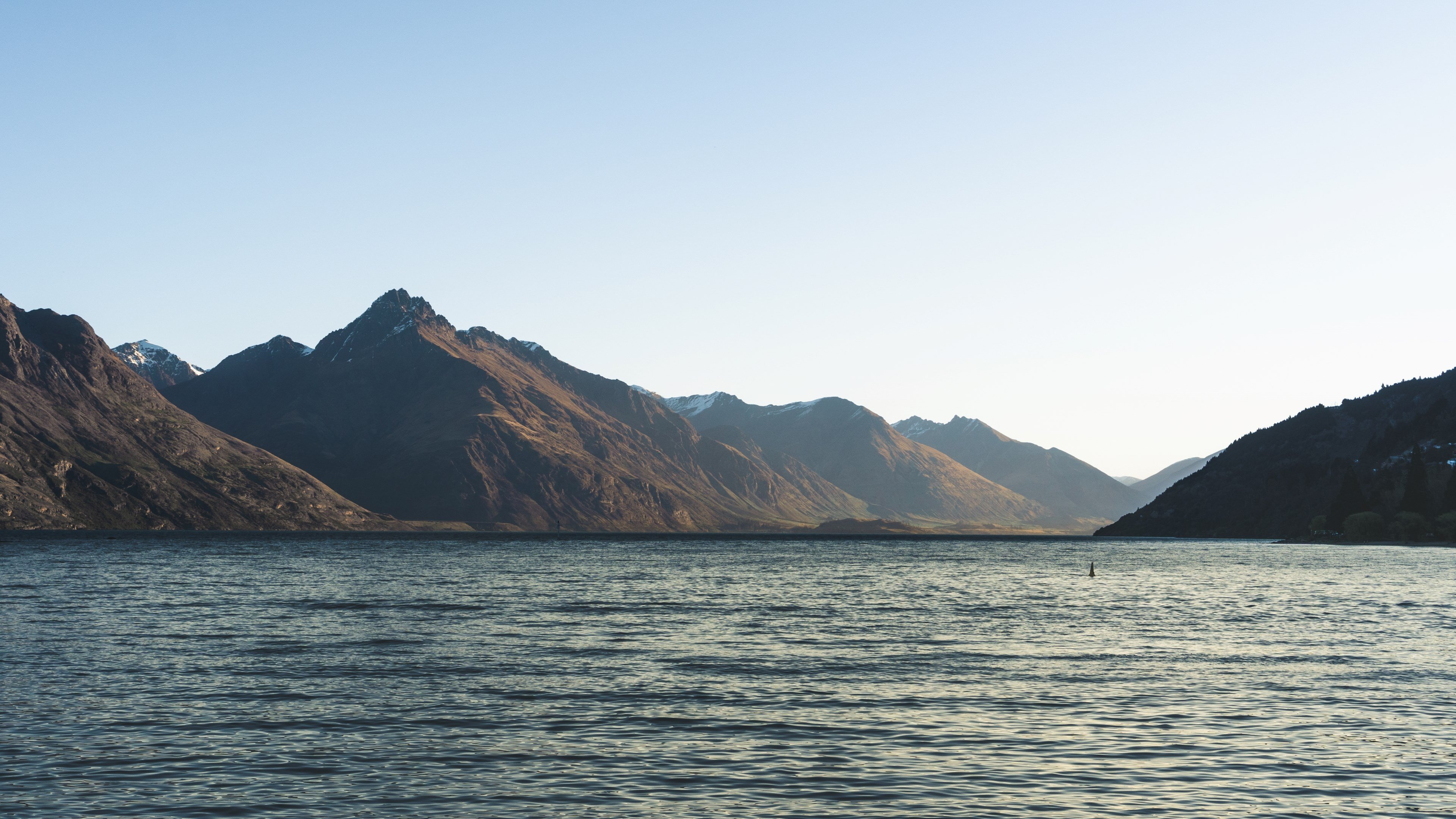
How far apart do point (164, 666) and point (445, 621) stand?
82.0 ft

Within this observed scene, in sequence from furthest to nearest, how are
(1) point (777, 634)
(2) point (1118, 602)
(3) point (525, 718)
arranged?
(2) point (1118, 602), (1) point (777, 634), (3) point (525, 718)

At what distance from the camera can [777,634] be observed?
65.2 m

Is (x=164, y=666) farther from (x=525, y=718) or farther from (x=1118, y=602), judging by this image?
(x=1118, y=602)

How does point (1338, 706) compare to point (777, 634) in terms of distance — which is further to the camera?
point (777, 634)

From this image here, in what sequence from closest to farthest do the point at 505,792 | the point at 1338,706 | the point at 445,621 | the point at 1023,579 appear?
1. the point at 505,792
2. the point at 1338,706
3. the point at 445,621
4. the point at 1023,579

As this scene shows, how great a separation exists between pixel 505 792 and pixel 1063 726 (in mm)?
18912

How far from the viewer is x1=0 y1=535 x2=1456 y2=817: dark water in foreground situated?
86.4ft

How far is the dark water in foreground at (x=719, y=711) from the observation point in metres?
26.3

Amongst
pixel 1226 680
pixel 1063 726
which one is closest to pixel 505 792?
pixel 1063 726

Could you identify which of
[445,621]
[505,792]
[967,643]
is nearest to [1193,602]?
[967,643]

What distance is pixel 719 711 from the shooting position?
38062 mm

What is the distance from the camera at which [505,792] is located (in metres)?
26.4

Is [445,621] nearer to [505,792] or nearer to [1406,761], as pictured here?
[505,792]

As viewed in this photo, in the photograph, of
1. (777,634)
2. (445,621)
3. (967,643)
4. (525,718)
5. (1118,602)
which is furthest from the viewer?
(1118,602)
